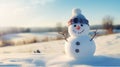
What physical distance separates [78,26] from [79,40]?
0.30 m

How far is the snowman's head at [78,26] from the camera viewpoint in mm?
6176

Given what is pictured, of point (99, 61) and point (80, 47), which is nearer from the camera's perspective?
point (80, 47)

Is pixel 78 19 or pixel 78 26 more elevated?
pixel 78 19

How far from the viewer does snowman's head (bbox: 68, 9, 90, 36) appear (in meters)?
6.18

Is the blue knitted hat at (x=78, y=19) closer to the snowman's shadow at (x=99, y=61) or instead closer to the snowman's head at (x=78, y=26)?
the snowman's head at (x=78, y=26)

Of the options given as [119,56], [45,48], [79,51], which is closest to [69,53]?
[79,51]

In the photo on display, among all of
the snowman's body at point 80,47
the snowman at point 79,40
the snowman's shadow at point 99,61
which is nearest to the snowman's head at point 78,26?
the snowman at point 79,40

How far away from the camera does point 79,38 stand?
6.19 metres

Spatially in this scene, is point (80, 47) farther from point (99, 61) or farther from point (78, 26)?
point (99, 61)

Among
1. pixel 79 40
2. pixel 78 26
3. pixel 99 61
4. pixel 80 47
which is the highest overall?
pixel 78 26

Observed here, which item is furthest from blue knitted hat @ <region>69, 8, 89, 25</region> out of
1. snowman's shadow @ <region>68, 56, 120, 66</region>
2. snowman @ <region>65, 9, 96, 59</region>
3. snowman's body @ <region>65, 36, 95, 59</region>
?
snowman's shadow @ <region>68, 56, 120, 66</region>

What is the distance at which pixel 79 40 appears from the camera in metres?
6.16

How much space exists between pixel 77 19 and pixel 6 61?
1.91m

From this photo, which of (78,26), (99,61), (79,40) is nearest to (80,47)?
(79,40)
